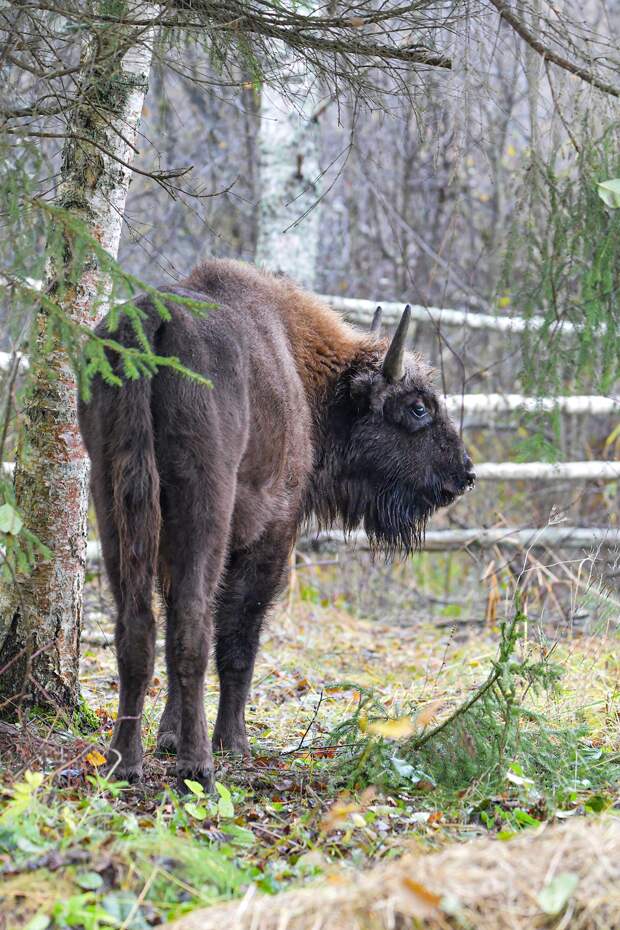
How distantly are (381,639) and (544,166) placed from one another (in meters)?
4.44

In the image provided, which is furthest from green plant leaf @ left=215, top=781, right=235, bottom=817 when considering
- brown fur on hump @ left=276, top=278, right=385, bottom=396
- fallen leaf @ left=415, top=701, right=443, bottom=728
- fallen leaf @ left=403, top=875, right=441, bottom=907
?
brown fur on hump @ left=276, top=278, right=385, bottom=396

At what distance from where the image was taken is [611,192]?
5.16 metres

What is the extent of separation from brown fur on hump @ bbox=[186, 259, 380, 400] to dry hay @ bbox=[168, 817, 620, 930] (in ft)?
10.3

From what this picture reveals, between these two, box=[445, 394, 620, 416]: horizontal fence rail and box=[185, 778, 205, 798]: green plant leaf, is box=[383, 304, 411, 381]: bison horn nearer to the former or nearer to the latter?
box=[185, 778, 205, 798]: green plant leaf

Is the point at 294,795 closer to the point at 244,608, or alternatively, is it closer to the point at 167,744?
the point at 167,744

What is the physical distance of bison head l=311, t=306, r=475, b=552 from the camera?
5.98 m

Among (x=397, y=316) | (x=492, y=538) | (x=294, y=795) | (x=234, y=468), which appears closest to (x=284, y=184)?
(x=397, y=316)

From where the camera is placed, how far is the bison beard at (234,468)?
13.2 ft

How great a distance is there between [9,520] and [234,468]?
1079mm

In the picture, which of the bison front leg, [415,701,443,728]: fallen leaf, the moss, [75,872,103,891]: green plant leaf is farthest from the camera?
the bison front leg

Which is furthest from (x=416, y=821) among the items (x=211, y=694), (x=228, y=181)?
(x=228, y=181)

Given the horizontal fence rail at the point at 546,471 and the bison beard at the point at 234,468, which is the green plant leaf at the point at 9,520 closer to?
the bison beard at the point at 234,468

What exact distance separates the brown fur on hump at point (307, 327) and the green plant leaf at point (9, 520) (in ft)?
6.51

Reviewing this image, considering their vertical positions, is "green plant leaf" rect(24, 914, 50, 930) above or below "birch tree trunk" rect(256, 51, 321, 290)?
below
